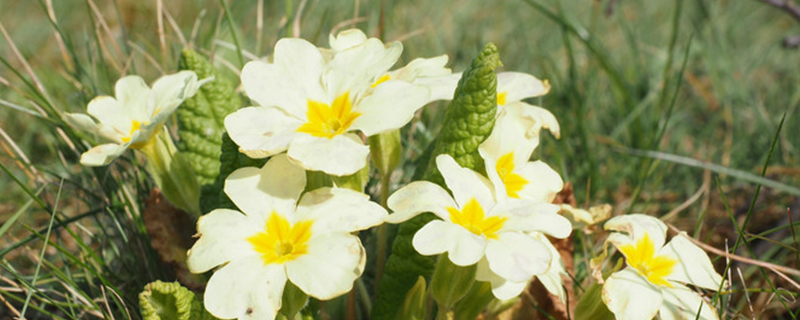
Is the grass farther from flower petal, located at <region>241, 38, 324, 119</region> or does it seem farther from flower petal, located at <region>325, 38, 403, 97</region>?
flower petal, located at <region>325, 38, 403, 97</region>

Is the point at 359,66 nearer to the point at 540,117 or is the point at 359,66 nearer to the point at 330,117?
the point at 330,117

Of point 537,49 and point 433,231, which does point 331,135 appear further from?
point 537,49

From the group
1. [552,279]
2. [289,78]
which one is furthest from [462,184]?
[289,78]

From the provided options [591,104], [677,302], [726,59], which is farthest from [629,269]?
[726,59]

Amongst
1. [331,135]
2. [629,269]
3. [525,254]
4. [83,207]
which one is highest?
[331,135]

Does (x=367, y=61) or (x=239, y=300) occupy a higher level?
(x=367, y=61)

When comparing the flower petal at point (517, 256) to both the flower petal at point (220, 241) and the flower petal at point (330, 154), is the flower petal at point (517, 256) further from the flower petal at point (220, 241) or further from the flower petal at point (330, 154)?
the flower petal at point (220, 241)

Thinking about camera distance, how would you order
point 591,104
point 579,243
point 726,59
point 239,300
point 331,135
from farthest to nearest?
point 726,59 < point 591,104 < point 579,243 < point 331,135 < point 239,300
